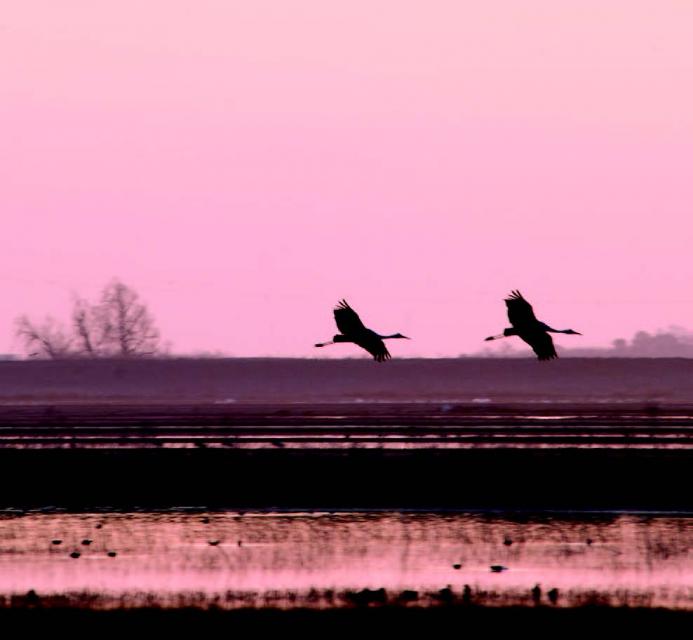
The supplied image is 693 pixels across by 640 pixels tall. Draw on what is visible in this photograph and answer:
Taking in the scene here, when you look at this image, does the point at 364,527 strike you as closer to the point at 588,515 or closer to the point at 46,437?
the point at 588,515

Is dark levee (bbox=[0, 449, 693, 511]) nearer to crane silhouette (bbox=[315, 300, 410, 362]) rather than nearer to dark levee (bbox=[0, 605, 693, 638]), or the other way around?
crane silhouette (bbox=[315, 300, 410, 362])

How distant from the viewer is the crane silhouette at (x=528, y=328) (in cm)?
2417

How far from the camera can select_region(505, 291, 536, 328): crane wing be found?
24.1 meters

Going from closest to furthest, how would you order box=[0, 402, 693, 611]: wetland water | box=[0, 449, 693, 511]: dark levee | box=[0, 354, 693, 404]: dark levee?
1. box=[0, 402, 693, 611]: wetland water
2. box=[0, 449, 693, 511]: dark levee
3. box=[0, 354, 693, 404]: dark levee

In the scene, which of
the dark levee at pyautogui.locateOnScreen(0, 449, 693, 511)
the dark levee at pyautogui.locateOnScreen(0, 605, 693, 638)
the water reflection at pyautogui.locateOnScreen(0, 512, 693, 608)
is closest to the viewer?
the dark levee at pyautogui.locateOnScreen(0, 605, 693, 638)

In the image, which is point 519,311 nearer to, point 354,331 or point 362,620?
point 354,331

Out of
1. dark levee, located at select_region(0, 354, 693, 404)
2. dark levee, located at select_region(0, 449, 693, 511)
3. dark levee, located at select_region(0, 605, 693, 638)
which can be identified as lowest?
dark levee, located at select_region(0, 605, 693, 638)

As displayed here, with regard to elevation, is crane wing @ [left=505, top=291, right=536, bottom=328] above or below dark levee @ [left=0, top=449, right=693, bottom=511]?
above

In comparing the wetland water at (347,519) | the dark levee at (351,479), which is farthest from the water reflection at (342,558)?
the dark levee at (351,479)

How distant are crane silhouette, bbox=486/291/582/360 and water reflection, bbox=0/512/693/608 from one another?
4.30 metres

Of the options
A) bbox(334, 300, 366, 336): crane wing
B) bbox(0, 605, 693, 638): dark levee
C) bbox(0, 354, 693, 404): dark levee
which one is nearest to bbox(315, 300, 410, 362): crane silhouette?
bbox(334, 300, 366, 336): crane wing

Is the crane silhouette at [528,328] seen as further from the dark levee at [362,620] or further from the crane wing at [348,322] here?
the dark levee at [362,620]

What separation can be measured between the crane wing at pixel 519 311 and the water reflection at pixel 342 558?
445 cm

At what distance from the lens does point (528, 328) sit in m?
24.4
